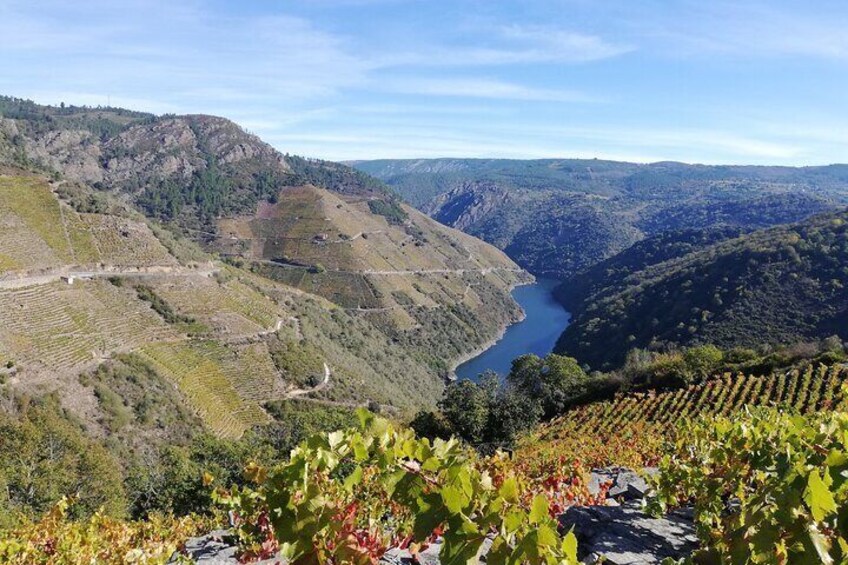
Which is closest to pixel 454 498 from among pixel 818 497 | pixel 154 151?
pixel 818 497

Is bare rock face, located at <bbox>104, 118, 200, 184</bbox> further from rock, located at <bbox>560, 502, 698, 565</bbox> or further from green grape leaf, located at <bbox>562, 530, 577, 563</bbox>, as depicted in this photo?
green grape leaf, located at <bbox>562, 530, 577, 563</bbox>

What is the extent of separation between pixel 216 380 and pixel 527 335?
8700 cm

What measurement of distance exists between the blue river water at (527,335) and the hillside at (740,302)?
1353 cm

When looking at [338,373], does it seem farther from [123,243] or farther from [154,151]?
[154,151]

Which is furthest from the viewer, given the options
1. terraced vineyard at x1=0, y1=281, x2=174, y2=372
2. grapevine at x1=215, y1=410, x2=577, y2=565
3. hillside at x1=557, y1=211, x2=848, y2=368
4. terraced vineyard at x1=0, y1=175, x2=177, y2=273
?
hillside at x1=557, y1=211, x2=848, y2=368

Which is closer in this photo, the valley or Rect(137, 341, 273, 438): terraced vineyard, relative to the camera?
the valley

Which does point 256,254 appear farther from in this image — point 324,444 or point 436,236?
point 324,444

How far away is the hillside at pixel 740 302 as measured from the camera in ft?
227

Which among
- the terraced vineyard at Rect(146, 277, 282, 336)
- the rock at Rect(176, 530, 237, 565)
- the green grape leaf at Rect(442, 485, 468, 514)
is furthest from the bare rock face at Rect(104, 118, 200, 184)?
the green grape leaf at Rect(442, 485, 468, 514)

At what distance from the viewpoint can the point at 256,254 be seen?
107062 mm

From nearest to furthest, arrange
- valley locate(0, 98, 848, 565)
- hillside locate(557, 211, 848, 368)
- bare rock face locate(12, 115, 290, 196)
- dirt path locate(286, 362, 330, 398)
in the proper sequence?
1. valley locate(0, 98, 848, 565)
2. dirt path locate(286, 362, 330, 398)
3. hillside locate(557, 211, 848, 368)
4. bare rock face locate(12, 115, 290, 196)

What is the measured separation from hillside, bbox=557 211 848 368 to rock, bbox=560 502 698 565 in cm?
6762

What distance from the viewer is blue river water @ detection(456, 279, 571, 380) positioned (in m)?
101

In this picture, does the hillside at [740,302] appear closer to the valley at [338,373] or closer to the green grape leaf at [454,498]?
the valley at [338,373]
